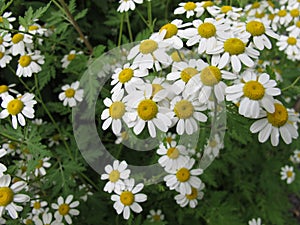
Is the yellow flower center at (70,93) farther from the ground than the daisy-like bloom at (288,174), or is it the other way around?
the yellow flower center at (70,93)

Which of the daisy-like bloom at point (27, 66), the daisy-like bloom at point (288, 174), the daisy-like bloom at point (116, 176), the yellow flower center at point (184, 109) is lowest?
the daisy-like bloom at point (288, 174)

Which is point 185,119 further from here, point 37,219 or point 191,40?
point 37,219

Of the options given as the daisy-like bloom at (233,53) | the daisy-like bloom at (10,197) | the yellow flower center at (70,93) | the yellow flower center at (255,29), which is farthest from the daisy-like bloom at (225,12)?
the daisy-like bloom at (10,197)

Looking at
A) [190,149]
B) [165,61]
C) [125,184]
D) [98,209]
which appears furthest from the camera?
[98,209]

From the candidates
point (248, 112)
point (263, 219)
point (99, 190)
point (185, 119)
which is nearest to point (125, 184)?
point (99, 190)

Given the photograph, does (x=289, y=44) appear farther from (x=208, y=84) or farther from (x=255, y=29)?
(x=208, y=84)

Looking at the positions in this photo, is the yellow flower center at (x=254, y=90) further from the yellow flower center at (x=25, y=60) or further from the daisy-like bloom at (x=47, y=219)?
the yellow flower center at (x=25, y=60)

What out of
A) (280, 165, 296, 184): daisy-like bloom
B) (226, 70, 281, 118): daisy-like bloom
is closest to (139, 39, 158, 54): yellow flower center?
(226, 70, 281, 118): daisy-like bloom
